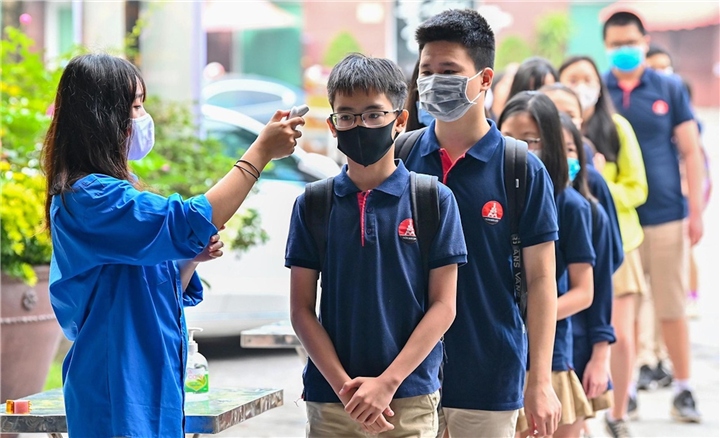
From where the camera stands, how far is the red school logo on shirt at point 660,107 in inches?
258

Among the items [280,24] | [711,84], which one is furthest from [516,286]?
[711,84]

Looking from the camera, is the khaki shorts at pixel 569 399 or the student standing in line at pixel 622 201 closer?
the khaki shorts at pixel 569 399

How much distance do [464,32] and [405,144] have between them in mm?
412

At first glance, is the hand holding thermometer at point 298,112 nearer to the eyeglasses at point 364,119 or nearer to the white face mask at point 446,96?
the eyeglasses at point 364,119

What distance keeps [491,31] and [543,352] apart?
100cm

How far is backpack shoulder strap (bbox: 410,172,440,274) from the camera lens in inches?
114

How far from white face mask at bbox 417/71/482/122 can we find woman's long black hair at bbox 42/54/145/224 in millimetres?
884

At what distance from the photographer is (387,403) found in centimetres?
274

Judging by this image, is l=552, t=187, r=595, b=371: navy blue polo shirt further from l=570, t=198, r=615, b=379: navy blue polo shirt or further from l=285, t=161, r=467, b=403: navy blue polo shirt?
l=285, t=161, r=467, b=403: navy blue polo shirt

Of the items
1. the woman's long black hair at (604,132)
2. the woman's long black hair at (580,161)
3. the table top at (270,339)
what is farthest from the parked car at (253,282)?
the woman's long black hair at (580,161)

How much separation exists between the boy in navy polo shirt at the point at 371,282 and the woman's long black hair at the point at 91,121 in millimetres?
527

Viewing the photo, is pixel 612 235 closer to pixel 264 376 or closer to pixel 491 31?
pixel 491 31

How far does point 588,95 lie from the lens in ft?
19.2

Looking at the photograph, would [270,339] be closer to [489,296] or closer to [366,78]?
[489,296]
